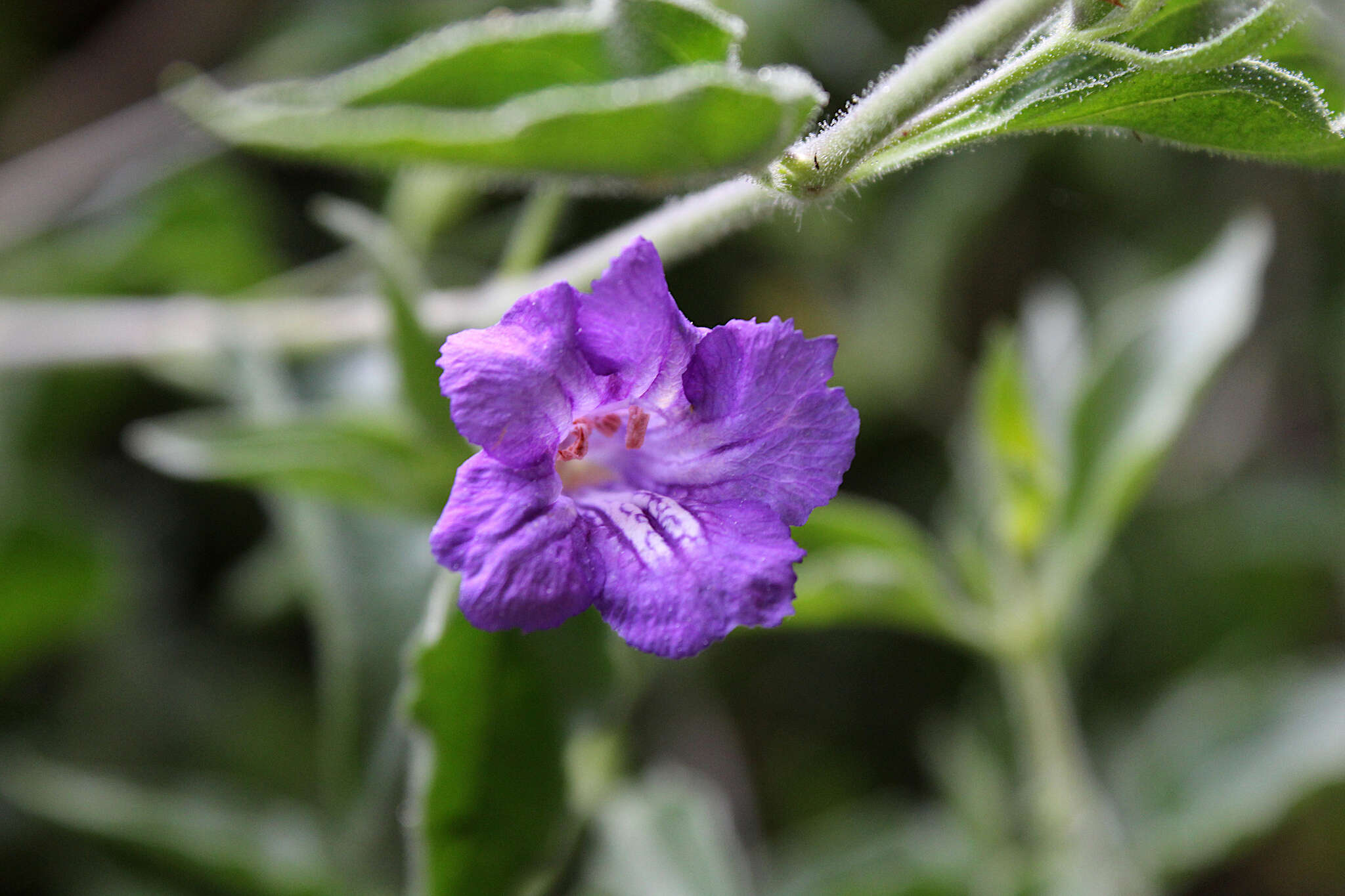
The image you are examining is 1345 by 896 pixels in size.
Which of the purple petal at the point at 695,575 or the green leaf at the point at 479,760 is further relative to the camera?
the green leaf at the point at 479,760

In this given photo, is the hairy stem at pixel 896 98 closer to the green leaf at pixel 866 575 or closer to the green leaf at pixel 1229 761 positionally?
the green leaf at pixel 866 575

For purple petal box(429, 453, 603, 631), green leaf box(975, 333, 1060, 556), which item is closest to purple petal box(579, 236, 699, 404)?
purple petal box(429, 453, 603, 631)

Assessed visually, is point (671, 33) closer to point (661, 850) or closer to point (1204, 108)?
point (1204, 108)

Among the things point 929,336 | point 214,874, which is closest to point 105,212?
point 214,874

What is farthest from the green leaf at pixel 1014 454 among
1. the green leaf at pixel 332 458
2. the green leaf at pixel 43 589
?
the green leaf at pixel 43 589

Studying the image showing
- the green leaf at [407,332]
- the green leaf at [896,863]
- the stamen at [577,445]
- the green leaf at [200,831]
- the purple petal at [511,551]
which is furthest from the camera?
the green leaf at [896,863]

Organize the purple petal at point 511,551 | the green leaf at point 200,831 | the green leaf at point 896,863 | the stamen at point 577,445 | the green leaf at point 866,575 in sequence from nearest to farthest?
the purple petal at point 511,551
the stamen at point 577,445
the green leaf at point 866,575
the green leaf at point 200,831
the green leaf at point 896,863
